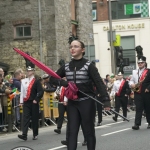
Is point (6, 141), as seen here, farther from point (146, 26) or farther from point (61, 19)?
point (146, 26)

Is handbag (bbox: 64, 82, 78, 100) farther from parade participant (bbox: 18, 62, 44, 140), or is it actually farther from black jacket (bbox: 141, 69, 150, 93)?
black jacket (bbox: 141, 69, 150, 93)

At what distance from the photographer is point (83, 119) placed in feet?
31.9

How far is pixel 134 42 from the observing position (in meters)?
66.5

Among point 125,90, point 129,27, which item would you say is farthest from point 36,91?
point 129,27

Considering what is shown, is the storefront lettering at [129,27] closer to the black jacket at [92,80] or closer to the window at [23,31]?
the window at [23,31]

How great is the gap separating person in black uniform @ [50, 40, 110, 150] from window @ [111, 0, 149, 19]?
180 ft

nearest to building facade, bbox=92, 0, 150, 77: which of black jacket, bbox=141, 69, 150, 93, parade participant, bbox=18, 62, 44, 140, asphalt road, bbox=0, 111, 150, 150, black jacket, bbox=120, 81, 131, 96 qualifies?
black jacket, bbox=120, 81, 131, 96

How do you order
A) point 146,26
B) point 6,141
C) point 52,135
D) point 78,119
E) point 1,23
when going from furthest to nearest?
point 146,26 < point 1,23 < point 52,135 < point 6,141 < point 78,119

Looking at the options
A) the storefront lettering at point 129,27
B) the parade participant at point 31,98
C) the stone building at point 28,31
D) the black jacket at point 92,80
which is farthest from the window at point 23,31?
the storefront lettering at point 129,27

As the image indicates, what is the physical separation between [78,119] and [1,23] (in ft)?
91.6

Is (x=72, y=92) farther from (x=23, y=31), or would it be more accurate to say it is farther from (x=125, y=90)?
(x=23, y=31)

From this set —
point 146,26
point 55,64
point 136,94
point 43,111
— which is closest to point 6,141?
point 136,94

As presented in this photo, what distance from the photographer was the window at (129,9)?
6494 centimetres

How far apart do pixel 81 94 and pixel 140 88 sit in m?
7.89
